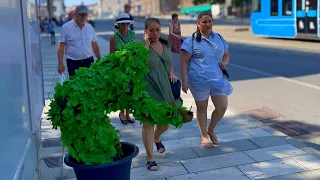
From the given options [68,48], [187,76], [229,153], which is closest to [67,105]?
[187,76]

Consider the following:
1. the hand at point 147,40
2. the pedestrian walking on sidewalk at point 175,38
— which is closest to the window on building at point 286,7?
the pedestrian walking on sidewalk at point 175,38

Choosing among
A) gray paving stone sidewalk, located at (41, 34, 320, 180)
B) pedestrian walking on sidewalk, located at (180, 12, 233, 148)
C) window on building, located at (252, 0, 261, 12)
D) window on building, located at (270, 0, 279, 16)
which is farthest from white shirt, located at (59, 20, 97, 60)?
window on building, located at (252, 0, 261, 12)

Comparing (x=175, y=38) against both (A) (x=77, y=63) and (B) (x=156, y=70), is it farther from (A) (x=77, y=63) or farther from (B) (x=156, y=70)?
(B) (x=156, y=70)

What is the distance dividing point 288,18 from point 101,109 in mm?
18187

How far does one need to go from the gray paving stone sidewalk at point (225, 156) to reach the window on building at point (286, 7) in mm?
14474

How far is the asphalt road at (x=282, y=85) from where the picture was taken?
699cm

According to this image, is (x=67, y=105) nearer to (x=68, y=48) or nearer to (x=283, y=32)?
(x=68, y=48)

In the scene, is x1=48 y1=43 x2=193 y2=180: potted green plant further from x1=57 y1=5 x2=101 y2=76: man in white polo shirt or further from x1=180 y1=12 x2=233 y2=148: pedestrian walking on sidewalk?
x1=57 y1=5 x2=101 y2=76: man in white polo shirt

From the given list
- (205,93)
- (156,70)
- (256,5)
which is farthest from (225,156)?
(256,5)

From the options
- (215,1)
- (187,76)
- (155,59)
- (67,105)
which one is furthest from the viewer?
(215,1)

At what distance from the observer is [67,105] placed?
10.0 feet

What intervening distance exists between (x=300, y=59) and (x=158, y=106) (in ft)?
37.9

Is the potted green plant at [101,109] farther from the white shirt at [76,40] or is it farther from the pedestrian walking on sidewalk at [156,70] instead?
the white shirt at [76,40]

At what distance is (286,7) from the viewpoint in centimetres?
1966
